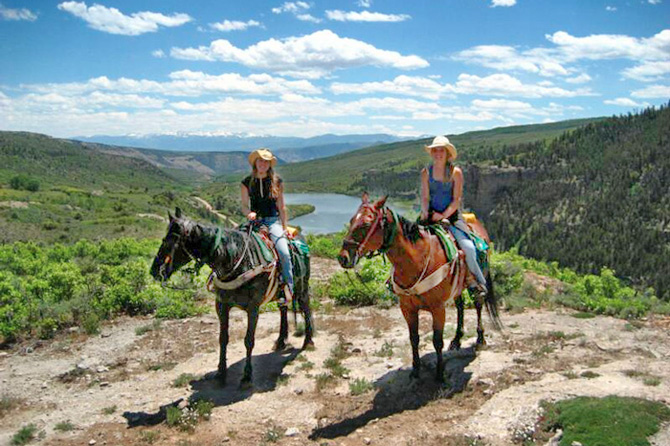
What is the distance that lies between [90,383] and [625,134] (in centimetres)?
20287

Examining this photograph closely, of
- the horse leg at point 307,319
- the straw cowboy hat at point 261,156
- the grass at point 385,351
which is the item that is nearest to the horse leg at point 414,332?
the grass at point 385,351

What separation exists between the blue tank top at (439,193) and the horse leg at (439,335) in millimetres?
1579

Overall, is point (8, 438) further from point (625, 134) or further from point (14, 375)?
point (625, 134)

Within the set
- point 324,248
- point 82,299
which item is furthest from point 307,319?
point 324,248

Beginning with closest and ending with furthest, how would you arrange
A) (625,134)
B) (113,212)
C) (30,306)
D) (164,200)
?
(30,306), (113,212), (164,200), (625,134)

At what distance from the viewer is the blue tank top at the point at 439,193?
732 centimetres

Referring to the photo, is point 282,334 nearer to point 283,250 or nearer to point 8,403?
point 283,250

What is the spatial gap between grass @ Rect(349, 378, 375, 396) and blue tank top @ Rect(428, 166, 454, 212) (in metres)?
2.81

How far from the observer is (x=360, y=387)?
23.2 feet

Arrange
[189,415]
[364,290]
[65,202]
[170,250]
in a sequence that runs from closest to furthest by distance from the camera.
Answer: [170,250] < [189,415] < [364,290] < [65,202]

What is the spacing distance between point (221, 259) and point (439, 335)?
3.28m

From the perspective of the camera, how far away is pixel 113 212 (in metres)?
77.9

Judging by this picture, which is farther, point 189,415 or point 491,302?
point 491,302

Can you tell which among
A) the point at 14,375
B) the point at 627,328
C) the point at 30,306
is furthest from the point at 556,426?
the point at 30,306
